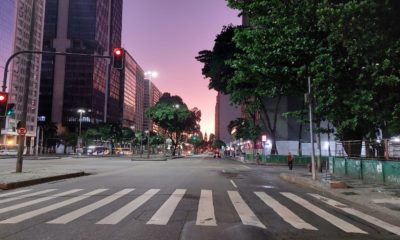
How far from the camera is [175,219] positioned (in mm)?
8852

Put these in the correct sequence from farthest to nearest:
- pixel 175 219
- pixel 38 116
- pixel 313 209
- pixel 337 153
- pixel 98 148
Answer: pixel 38 116 < pixel 98 148 < pixel 337 153 < pixel 313 209 < pixel 175 219

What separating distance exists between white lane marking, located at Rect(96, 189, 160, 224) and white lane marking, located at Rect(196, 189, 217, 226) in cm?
169

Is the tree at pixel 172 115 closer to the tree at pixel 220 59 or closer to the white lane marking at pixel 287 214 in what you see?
the tree at pixel 220 59

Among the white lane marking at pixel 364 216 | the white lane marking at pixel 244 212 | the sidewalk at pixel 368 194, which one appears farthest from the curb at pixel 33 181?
the sidewalk at pixel 368 194

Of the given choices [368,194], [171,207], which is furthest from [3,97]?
[368,194]

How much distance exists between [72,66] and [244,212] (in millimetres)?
154591

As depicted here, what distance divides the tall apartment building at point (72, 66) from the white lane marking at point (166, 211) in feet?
466

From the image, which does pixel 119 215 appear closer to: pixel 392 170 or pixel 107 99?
pixel 392 170

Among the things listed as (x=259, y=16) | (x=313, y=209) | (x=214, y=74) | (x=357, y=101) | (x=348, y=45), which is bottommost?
(x=313, y=209)

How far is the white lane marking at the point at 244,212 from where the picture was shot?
8688mm

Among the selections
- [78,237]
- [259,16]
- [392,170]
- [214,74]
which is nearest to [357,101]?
[392,170]

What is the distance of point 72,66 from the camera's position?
507 feet

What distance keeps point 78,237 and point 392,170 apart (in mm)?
15736

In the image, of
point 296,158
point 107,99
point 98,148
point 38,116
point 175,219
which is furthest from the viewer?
point 107,99
